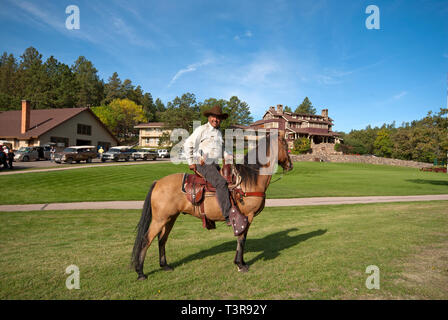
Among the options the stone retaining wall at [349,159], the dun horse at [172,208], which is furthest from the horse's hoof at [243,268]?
the stone retaining wall at [349,159]

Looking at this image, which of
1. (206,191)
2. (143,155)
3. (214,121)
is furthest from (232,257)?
(143,155)

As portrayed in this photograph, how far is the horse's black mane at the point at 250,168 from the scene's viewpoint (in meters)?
5.21

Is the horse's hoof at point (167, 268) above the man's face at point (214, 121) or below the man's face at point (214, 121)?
below

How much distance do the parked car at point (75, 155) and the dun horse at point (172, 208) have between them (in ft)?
102

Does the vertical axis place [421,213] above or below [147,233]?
below

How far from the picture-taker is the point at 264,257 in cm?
566

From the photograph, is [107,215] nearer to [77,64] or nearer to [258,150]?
[258,150]

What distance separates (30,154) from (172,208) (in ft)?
125

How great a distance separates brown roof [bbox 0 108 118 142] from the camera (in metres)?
39.4

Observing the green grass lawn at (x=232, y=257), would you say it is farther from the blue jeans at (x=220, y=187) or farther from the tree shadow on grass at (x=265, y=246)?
the blue jeans at (x=220, y=187)

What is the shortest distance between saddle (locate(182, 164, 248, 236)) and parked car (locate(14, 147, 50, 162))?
37.3m

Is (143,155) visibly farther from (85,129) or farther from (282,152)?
(282,152)
